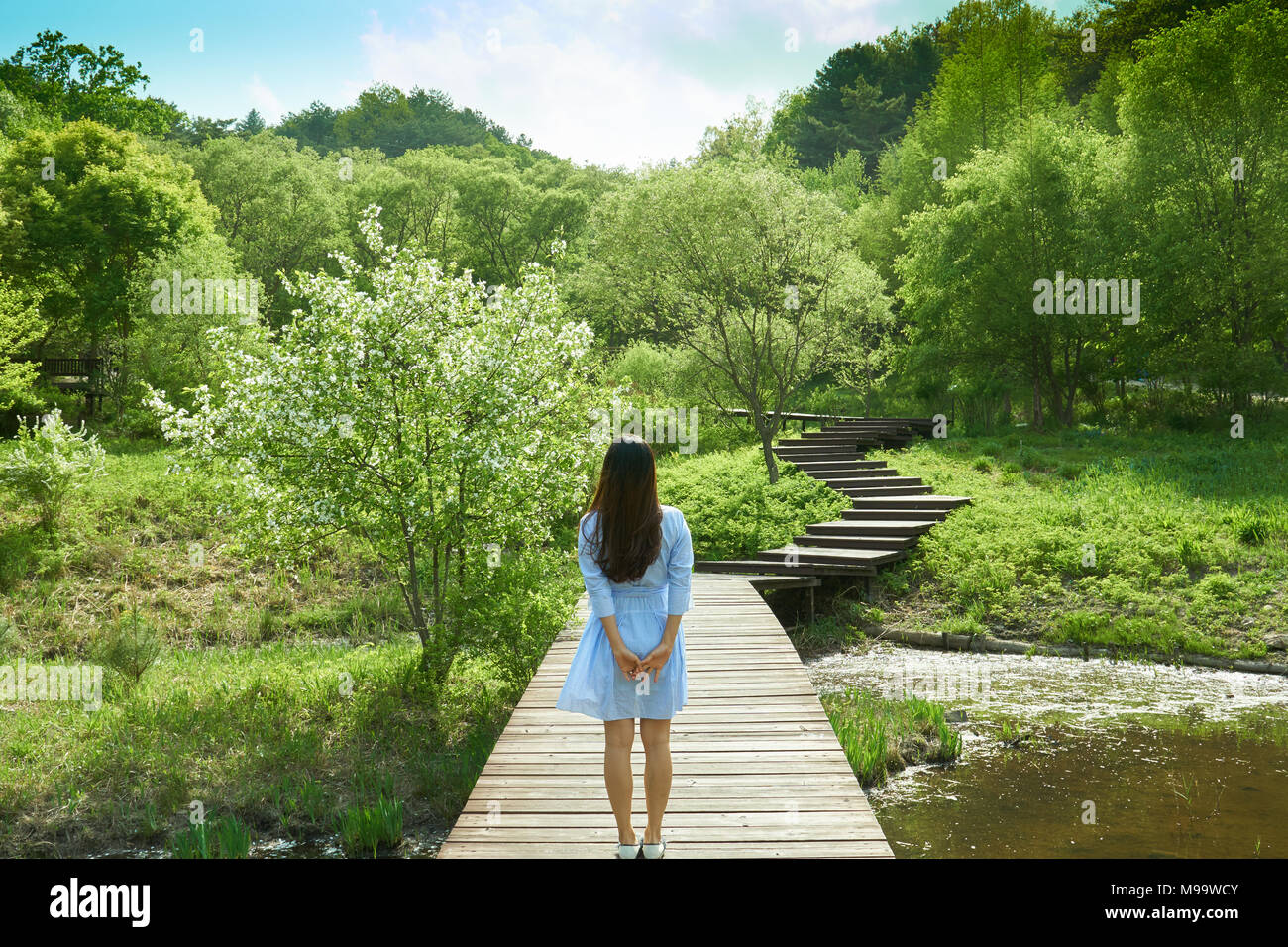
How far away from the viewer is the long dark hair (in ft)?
12.7

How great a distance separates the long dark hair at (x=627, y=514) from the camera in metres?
3.88

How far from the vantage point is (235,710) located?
9.01 meters

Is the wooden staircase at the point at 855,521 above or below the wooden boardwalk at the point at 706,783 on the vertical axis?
above

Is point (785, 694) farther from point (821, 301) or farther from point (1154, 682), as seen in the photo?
point (821, 301)

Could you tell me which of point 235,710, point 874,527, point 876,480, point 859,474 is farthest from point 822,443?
point 235,710

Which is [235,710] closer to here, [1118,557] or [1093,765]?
[1093,765]

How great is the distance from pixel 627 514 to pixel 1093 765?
217 inches

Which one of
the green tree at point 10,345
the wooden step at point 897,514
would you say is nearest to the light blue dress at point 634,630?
the wooden step at point 897,514

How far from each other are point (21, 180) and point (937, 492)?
1060 inches

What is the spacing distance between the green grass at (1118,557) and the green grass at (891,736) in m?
3.51

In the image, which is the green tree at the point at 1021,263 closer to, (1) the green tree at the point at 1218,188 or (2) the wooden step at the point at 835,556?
(1) the green tree at the point at 1218,188

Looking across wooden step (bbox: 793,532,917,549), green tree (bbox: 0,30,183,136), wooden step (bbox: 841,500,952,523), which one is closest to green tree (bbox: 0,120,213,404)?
green tree (bbox: 0,30,183,136)
